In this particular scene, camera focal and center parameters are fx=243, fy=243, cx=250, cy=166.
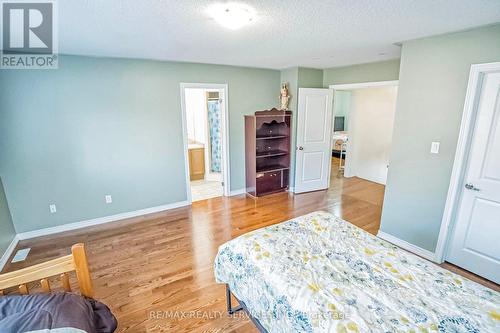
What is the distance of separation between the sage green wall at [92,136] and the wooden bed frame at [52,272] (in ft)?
7.53

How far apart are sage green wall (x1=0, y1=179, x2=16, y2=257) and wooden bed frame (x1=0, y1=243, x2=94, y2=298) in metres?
2.00

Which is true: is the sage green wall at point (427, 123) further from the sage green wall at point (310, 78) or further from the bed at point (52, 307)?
the bed at point (52, 307)

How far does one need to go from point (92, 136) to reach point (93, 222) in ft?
4.13

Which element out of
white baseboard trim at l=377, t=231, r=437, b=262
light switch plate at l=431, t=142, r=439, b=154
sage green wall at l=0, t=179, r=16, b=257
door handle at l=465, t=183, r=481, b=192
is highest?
light switch plate at l=431, t=142, r=439, b=154

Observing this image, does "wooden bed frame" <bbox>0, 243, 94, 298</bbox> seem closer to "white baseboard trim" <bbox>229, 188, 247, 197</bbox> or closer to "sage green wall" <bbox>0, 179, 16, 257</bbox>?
"sage green wall" <bbox>0, 179, 16, 257</bbox>

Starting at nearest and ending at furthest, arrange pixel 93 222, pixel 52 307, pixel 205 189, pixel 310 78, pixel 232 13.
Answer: pixel 52 307, pixel 232 13, pixel 93 222, pixel 310 78, pixel 205 189

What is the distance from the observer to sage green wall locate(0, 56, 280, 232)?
2980mm

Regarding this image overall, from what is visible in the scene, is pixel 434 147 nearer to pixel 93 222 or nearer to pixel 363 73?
pixel 363 73

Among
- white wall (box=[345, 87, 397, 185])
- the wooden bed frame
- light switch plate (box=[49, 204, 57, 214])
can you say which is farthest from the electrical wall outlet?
white wall (box=[345, 87, 397, 185])

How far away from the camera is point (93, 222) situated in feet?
11.7

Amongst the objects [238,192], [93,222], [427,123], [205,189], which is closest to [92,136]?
[93,222]

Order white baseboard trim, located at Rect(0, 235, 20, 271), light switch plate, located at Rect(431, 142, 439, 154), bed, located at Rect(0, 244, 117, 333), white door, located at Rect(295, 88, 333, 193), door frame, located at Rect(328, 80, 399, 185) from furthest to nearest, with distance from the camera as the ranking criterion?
white door, located at Rect(295, 88, 333, 193), door frame, located at Rect(328, 80, 399, 185), white baseboard trim, located at Rect(0, 235, 20, 271), light switch plate, located at Rect(431, 142, 439, 154), bed, located at Rect(0, 244, 117, 333)


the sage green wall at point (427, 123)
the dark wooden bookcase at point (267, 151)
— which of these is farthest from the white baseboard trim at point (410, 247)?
the dark wooden bookcase at point (267, 151)
